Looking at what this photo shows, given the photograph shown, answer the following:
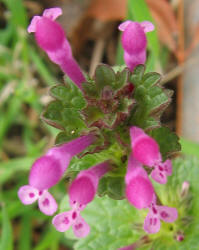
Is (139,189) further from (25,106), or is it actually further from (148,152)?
(25,106)

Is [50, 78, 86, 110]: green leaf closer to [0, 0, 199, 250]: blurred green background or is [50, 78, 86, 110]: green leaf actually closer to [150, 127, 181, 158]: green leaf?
[150, 127, 181, 158]: green leaf

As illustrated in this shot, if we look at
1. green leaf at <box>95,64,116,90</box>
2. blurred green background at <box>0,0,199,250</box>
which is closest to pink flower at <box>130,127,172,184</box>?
green leaf at <box>95,64,116,90</box>

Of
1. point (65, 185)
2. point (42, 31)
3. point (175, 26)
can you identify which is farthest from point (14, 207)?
point (175, 26)

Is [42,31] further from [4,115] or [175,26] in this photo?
[175,26]

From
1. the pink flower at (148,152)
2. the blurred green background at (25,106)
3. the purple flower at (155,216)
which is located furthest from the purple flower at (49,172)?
the blurred green background at (25,106)

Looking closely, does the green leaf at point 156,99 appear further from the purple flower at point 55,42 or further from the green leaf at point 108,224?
the green leaf at point 108,224

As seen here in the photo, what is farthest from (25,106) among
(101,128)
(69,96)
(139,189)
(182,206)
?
(139,189)
